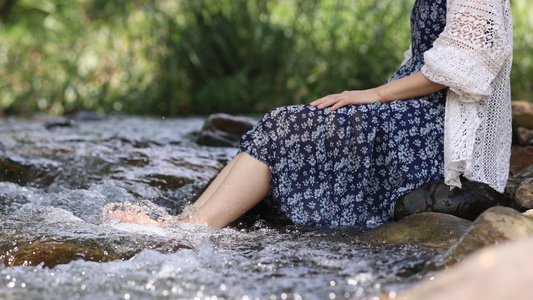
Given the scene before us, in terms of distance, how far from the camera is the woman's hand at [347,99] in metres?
2.43

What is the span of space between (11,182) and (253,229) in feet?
4.67

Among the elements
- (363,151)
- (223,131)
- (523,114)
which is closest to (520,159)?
(363,151)

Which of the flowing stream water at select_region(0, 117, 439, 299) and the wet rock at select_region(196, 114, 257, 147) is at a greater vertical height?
the flowing stream water at select_region(0, 117, 439, 299)

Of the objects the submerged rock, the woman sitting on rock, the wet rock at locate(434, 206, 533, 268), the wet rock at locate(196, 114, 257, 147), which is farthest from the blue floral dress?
the wet rock at locate(196, 114, 257, 147)

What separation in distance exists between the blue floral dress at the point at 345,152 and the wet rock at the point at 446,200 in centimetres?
3

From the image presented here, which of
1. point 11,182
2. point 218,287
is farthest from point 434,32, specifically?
point 11,182

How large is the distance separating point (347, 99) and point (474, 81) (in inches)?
18.0

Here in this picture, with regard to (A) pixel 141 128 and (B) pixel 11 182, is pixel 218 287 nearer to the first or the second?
(B) pixel 11 182

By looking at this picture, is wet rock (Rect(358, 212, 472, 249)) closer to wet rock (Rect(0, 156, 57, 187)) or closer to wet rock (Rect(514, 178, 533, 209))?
wet rock (Rect(514, 178, 533, 209))

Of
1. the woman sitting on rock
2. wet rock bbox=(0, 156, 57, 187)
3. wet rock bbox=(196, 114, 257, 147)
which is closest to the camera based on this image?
the woman sitting on rock

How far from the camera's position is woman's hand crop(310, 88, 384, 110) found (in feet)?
7.98

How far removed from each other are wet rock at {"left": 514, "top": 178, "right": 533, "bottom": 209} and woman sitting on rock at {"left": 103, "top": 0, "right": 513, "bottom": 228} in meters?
0.11

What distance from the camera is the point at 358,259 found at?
1912 mm

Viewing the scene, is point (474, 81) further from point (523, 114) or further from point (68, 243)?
point (523, 114)
